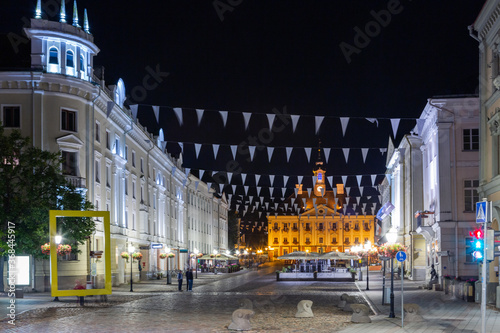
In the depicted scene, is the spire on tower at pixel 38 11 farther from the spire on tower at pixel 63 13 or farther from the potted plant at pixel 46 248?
the potted plant at pixel 46 248

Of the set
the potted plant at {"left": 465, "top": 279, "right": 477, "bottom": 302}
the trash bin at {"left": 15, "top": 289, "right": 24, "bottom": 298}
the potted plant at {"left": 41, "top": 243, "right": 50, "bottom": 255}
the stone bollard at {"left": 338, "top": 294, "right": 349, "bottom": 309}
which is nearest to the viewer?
the stone bollard at {"left": 338, "top": 294, "right": 349, "bottom": 309}

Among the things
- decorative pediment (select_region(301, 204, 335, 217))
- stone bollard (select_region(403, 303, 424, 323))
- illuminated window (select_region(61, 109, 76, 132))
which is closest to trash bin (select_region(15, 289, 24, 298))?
illuminated window (select_region(61, 109, 76, 132))

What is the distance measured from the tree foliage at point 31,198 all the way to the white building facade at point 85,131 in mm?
4277

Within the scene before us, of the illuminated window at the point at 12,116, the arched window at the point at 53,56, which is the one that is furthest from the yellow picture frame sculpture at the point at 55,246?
the arched window at the point at 53,56

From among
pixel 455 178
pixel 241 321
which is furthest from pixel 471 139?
pixel 241 321

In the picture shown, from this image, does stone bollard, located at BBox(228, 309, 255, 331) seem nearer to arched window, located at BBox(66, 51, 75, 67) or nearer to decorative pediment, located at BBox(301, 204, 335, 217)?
arched window, located at BBox(66, 51, 75, 67)

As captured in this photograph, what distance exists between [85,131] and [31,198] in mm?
9897

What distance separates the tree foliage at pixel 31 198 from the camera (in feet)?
104

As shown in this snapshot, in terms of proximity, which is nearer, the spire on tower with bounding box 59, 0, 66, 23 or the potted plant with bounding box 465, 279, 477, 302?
the potted plant with bounding box 465, 279, 477, 302

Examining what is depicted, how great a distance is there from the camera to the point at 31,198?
106 ft

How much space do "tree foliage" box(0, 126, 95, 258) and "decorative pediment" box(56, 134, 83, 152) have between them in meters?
5.66

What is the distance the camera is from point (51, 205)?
3306 centimetres

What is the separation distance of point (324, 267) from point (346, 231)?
84.0m

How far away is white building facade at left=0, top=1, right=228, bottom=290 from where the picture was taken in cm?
3869
